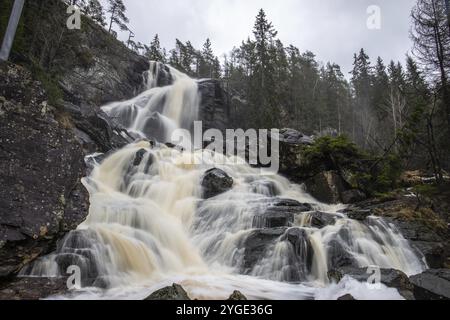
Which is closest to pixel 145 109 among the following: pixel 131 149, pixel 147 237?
pixel 131 149

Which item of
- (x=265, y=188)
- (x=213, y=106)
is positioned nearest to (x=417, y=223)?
(x=265, y=188)

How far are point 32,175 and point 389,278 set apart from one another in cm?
795

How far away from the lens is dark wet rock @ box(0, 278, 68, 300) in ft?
21.1

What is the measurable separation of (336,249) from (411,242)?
3100mm

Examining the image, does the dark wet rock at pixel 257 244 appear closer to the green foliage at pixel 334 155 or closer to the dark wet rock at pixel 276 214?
the dark wet rock at pixel 276 214

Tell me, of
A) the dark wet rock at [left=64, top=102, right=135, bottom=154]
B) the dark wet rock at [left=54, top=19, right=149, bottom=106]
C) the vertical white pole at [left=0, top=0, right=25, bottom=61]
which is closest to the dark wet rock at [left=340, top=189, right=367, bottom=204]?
the dark wet rock at [left=64, top=102, right=135, bottom=154]

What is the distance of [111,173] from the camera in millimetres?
15898

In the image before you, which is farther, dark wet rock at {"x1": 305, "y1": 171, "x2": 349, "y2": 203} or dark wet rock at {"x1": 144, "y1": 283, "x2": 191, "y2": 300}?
dark wet rock at {"x1": 305, "y1": 171, "x2": 349, "y2": 203}

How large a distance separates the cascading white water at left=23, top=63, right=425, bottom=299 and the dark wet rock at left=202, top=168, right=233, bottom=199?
0.35 m

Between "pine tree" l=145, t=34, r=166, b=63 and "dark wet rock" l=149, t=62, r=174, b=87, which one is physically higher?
"pine tree" l=145, t=34, r=166, b=63

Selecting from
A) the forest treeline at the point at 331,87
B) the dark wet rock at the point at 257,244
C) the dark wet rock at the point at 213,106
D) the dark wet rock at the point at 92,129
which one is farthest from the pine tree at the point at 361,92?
the dark wet rock at the point at 257,244

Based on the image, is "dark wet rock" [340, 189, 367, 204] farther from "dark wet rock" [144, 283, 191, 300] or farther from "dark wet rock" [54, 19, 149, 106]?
"dark wet rock" [54, 19, 149, 106]

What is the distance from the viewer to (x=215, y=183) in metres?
16.0

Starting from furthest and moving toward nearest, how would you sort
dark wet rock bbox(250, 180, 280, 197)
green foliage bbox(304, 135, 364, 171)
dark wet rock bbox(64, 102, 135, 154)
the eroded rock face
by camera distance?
green foliage bbox(304, 135, 364, 171) < dark wet rock bbox(64, 102, 135, 154) < dark wet rock bbox(250, 180, 280, 197) < the eroded rock face
